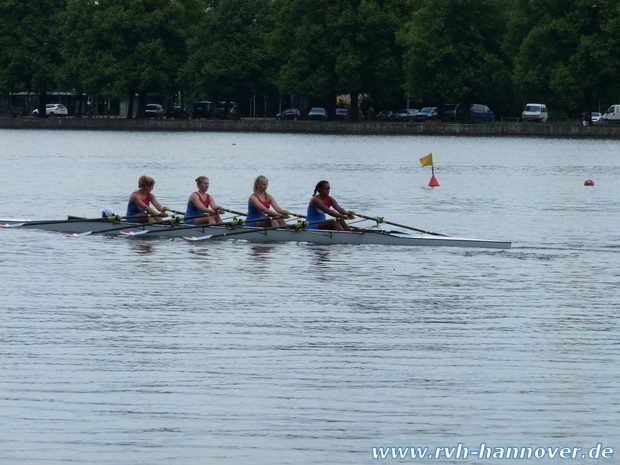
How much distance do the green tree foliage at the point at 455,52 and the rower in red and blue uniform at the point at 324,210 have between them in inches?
2697

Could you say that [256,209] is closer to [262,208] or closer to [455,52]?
[262,208]

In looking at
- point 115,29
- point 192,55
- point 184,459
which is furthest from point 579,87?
point 184,459

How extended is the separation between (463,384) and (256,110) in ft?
382

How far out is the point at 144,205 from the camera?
25.8m

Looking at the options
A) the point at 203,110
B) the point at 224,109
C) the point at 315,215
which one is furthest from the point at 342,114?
the point at 315,215

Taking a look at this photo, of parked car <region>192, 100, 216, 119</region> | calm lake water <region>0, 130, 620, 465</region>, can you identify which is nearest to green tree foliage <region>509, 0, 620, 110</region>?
parked car <region>192, 100, 216, 119</region>

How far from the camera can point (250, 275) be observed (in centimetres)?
2092

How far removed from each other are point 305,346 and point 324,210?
36.0 ft

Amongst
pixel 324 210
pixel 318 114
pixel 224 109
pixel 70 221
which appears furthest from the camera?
pixel 224 109

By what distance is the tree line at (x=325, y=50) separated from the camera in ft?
293

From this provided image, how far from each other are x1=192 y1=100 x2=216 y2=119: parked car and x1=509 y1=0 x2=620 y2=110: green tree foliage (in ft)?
119

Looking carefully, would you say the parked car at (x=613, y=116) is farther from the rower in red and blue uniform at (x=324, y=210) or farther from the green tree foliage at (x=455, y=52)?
the rower in red and blue uniform at (x=324, y=210)

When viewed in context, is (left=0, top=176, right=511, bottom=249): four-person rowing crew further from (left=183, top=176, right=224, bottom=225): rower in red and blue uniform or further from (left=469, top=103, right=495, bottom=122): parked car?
(left=469, top=103, right=495, bottom=122): parked car

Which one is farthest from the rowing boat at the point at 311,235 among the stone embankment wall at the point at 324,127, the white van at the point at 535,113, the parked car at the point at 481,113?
the parked car at the point at 481,113
